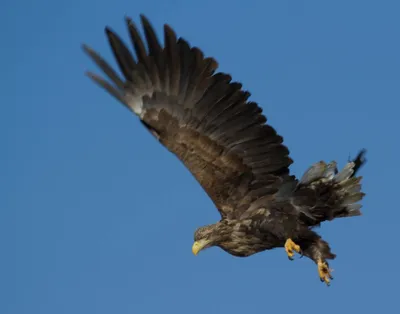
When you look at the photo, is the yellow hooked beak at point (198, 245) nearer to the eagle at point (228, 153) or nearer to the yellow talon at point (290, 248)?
the eagle at point (228, 153)

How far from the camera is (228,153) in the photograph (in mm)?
13562

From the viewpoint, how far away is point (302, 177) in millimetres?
13789

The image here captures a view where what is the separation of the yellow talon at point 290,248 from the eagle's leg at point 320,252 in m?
0.25

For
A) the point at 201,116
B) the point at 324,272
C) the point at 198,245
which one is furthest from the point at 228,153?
the point at 324,272

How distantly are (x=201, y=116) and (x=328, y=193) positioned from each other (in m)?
1.79

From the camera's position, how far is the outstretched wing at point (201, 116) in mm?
13367

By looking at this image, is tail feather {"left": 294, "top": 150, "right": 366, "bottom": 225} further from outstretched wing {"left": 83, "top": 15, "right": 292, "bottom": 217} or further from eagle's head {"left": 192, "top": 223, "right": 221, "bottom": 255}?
eagle's head {"left": 192, "top": 223, "right": 221, "bottom": 255}

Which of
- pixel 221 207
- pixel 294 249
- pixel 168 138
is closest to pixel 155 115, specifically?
pixel 168 138

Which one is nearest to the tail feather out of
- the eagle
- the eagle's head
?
the eagle

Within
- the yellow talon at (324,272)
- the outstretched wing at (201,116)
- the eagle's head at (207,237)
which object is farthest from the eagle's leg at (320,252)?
the eagle's head at (207,237)

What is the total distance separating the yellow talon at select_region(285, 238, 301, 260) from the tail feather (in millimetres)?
390

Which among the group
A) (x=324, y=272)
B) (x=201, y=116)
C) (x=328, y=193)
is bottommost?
(x=324, y=272)

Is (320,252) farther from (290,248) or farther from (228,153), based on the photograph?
(228,153)

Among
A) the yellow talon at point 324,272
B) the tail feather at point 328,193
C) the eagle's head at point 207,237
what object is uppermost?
the tail feather at point 328,193
